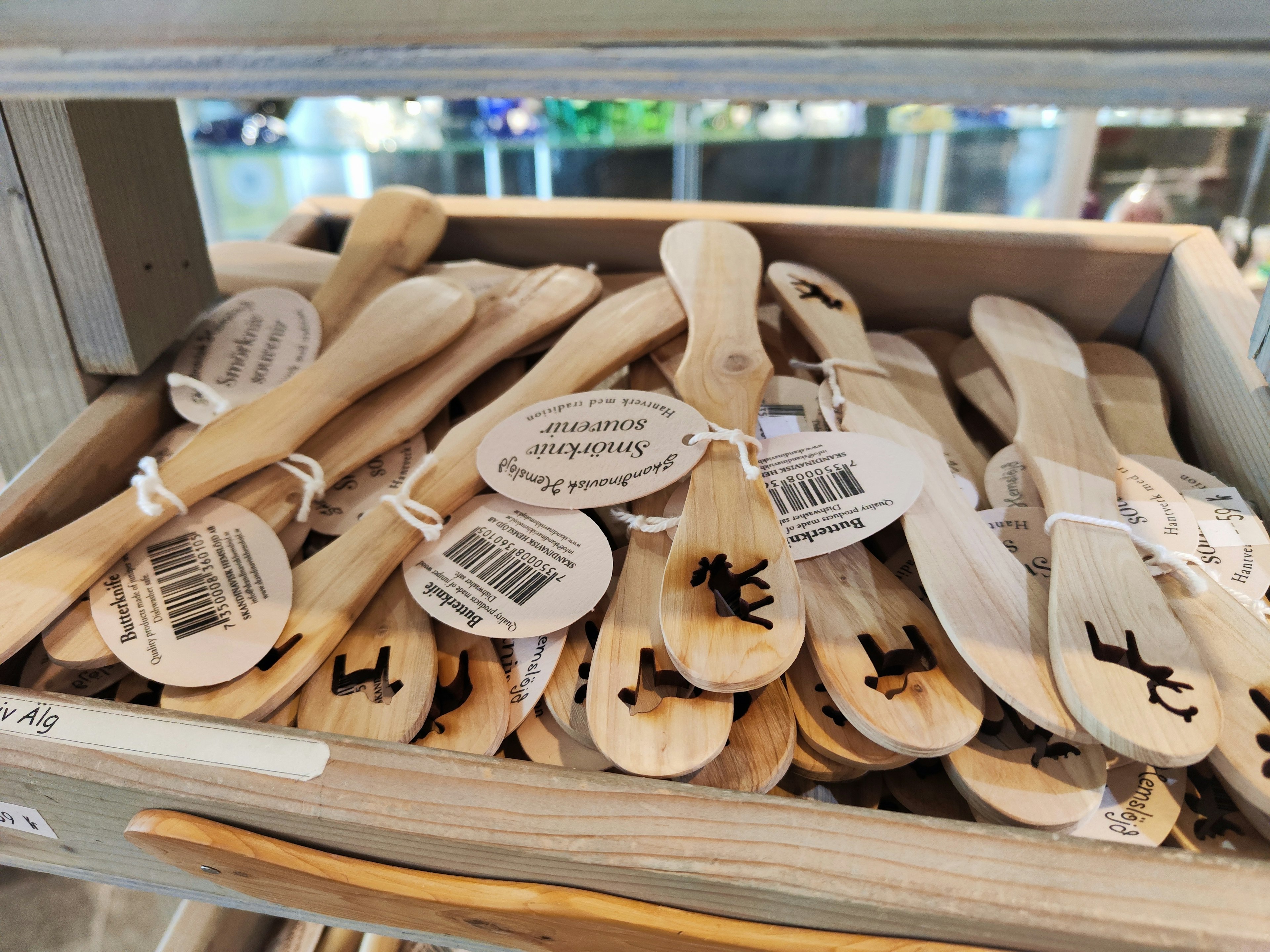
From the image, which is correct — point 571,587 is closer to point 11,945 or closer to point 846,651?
point 846,651

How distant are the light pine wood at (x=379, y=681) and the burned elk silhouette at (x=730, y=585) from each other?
149 millimetres

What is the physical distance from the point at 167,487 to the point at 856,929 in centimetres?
43

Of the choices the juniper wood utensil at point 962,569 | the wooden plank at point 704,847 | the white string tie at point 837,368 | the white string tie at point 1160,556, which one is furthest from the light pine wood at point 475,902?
the white string tie at point 837,368

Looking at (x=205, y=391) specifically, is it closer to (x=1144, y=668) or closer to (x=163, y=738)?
(x=163, y=738)

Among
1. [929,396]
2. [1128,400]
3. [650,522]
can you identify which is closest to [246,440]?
[650,522]

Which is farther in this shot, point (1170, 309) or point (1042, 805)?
point (1170, 309)

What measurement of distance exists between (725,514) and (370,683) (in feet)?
0.67

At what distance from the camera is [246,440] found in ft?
1.67

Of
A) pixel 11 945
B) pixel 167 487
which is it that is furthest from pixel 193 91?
pixel 11 945

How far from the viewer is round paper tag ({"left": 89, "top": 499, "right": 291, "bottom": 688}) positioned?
0.41 m

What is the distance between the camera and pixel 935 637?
16.4 inches

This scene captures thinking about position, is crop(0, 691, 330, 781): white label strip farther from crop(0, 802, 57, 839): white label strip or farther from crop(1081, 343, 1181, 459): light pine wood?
crop(1081, 343, 1181, 459): light pine wood

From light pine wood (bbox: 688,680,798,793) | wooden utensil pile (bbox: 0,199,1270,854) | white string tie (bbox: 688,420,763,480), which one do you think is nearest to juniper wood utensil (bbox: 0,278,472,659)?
wooden utensil pile (bbox: 0,199,1270,854)

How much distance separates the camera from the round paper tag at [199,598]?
1.33 ft
